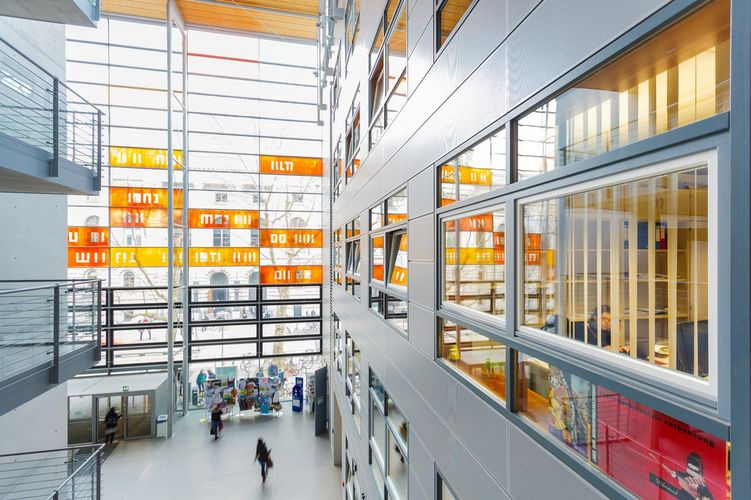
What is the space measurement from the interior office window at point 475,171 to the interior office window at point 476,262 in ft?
0.57

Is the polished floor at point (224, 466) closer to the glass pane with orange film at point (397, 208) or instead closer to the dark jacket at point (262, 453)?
the dark jacket at point (262, 453)

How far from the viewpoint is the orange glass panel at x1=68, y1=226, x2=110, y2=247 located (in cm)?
1302

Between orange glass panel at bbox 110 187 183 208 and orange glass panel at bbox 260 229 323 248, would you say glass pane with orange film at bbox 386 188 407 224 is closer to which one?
orange glass panel at bbox 260 229 323 248

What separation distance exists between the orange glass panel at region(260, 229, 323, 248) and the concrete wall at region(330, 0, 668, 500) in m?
10.4

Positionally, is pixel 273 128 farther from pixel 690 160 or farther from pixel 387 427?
pixel 690 160

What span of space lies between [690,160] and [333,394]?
11357 mm

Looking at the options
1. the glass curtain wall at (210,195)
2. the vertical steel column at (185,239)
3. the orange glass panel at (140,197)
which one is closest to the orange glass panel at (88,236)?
the glass curtain wall at (210,195)

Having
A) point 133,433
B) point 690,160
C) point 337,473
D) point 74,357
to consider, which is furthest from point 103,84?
point 690,160

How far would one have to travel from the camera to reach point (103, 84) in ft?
44.2

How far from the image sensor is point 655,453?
124cm

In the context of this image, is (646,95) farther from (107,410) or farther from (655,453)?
(107,410)

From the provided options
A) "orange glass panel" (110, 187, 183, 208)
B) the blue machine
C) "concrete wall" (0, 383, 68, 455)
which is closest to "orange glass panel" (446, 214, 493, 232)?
"concrete wall" (0, 383, 68, 455)

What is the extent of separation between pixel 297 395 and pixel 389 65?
1251cm

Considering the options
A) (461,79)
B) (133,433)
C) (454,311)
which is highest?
(461,79)
